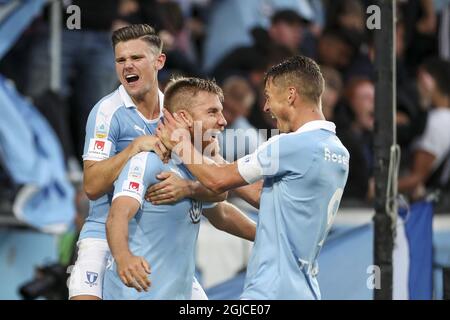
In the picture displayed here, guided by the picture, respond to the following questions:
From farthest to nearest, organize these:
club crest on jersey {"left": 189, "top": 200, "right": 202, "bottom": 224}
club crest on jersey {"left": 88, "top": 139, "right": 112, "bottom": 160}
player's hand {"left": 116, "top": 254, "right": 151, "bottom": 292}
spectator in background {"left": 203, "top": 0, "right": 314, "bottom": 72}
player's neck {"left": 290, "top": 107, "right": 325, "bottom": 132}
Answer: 1. spectator in background {"left": 203, "top": 0, "right": 314, "bottom": 72}
2. club crest on jersey {"left": 88, "top": 139, "right": 112, "bottom": 160}
3. club crest on jersey {"left": 189, "top": 200, "right": 202, "bottom": 224}
4. player's neck {"left": 290, "top": 107, "right": 325, "bottom": 132}
5. player's hand {"left": 116, "top": 254, "right": 151, "bottom": 292}

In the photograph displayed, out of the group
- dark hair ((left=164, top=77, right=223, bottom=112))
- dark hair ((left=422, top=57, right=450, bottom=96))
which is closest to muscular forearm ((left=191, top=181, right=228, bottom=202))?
dark hair ((left=164, top=77, right=223, bottom=112))

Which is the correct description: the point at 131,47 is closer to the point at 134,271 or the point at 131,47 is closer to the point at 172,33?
the point at 134,271

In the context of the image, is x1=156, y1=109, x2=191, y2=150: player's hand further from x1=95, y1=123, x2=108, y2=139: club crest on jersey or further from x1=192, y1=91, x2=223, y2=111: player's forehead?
x1=95, y1=123, x2=108, y2=139: club crest on jersey

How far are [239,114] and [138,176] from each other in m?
5.42

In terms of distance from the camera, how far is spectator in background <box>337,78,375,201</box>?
480 inches

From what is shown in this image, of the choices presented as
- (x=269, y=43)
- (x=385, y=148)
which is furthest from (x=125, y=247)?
(x=269, y=43)

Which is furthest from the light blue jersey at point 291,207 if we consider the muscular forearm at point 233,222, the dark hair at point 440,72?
the dark hair at point 440,72

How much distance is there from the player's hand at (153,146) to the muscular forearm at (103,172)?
0.13 feet

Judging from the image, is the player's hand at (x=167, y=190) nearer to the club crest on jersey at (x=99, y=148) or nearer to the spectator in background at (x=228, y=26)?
the club crest on jersey at (x=99, y=148)

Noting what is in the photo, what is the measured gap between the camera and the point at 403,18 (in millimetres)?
14844

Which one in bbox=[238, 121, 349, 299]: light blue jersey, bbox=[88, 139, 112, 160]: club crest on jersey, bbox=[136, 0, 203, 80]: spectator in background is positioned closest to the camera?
bbox=[238, 121, 349, 299]: light blue jersey

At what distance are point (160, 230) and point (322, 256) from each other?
11.2 feet

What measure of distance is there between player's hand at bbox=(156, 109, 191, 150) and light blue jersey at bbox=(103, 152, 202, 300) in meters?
0.11

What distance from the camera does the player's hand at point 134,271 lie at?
22.2ft
